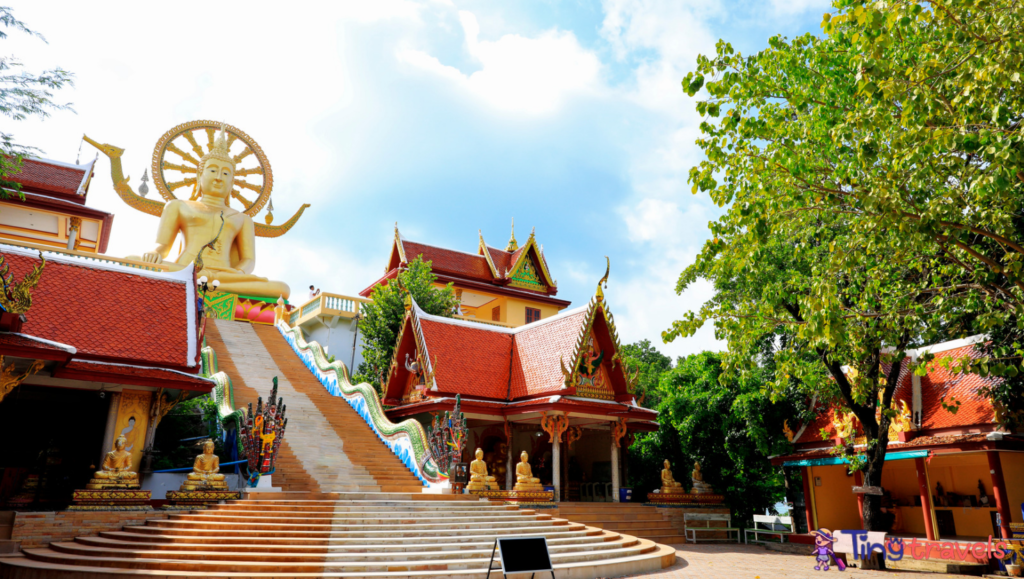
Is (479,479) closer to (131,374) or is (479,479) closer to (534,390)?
(534,390)

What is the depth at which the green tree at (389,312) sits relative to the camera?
22531 mm

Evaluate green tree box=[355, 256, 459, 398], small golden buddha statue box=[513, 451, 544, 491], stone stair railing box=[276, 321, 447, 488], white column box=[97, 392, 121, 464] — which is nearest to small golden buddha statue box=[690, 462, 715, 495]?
small golden buddha statue box=[513, 451, 544, 491]

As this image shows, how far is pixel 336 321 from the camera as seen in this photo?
28.3m

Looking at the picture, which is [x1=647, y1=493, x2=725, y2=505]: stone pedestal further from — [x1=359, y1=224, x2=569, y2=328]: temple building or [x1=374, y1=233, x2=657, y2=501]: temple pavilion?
[x1=359, y1=224, x2=569, y2=328]: temple building

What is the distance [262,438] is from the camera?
1254cm

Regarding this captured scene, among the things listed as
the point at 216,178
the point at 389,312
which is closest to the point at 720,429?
the point at 389,312

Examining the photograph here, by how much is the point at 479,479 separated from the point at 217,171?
22.8 m

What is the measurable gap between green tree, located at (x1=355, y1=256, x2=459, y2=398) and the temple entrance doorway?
778 centimetres

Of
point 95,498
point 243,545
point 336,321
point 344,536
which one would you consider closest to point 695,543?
point 344,536

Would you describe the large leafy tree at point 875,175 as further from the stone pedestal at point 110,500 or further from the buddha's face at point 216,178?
the buddha's face at point 216,178

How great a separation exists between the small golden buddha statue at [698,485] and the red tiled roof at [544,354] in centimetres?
452

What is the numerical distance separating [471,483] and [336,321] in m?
15.0

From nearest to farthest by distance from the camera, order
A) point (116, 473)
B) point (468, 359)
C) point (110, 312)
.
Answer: point (116, 473) < point (110, 312) < point (468, 359)

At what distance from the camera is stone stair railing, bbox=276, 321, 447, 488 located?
14.9 meters
